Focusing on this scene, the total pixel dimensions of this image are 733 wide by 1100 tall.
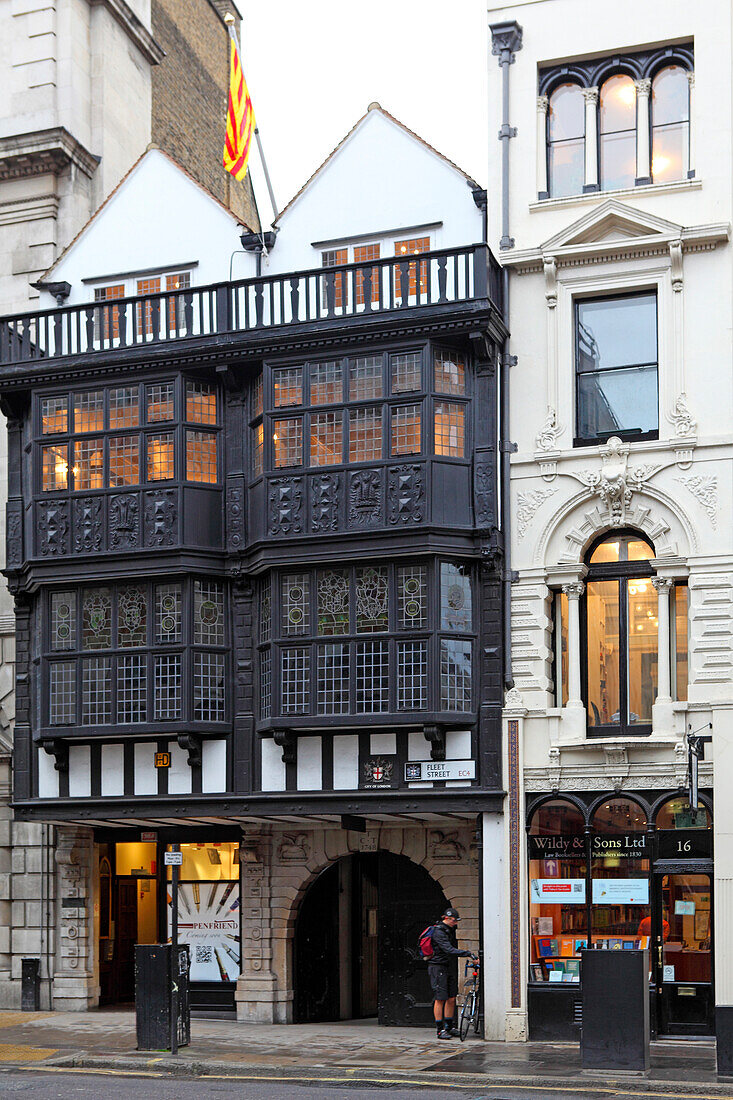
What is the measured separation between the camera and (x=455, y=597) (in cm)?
2256

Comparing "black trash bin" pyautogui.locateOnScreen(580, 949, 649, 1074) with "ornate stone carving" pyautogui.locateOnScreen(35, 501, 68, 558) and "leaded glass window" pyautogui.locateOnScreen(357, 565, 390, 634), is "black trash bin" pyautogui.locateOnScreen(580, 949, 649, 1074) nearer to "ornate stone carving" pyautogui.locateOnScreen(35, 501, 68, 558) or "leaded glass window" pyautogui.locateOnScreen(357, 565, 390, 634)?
"leaded glass window" pyautogui.locateOnScreen(357, 565, 390, 634)

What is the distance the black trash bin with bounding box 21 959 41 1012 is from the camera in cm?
2531

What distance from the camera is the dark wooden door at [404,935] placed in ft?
77.7

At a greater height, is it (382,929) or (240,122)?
(240,122)

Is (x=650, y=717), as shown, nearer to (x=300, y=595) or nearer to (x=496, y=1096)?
(x=300, y=595)

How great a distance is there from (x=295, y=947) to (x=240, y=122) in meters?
14.0

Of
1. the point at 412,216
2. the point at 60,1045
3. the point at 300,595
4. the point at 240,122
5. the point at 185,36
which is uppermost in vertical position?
the point at 185,36

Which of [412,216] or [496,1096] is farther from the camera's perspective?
[412,216]

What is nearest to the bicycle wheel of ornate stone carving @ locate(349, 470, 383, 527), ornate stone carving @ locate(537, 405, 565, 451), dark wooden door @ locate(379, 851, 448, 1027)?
dark wooden door @ locate(379, 851, 448, 1027)

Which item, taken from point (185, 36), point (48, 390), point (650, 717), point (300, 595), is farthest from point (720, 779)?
point (185, 36)

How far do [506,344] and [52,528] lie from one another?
7.94 meters

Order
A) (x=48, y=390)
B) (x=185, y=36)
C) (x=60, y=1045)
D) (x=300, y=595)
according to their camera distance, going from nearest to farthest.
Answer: (x=60, y=1045), (x=300, y=595), (x=48, y=390), (x=185, y=36)

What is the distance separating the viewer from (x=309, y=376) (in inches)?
927

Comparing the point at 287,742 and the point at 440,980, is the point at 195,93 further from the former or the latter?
the point at 440,980
